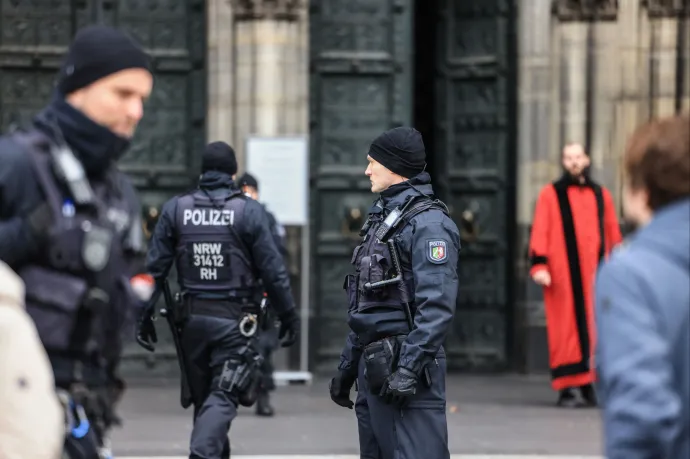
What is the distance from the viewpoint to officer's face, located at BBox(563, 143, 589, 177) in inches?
505

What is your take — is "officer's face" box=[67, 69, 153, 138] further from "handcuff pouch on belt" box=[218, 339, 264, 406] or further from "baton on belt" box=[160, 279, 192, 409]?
"baton on belt" box=[160, 279, 192, 409]

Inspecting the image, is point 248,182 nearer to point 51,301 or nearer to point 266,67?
point 266,67

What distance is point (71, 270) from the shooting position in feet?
14.3

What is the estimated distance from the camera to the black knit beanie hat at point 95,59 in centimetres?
449

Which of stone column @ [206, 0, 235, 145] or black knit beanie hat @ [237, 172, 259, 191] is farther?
stone column @ [206, 0, 235, 145]

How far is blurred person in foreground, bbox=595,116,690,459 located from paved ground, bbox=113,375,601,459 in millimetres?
6608

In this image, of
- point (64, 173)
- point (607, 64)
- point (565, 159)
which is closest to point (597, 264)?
point (565, 159)

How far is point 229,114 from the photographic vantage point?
1467cm

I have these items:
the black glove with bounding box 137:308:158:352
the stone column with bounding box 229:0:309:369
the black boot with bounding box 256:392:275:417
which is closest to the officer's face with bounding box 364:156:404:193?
the black glove with bounding box 137:308:158:352

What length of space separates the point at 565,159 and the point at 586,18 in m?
2.45

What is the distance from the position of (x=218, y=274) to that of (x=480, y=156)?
7.16 metres

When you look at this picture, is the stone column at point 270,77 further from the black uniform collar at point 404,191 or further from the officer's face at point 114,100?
the officer's face at point 114,100

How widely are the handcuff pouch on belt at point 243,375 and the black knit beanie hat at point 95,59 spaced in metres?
4.15

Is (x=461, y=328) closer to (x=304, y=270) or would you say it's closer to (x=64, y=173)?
(x=304, y=270)
